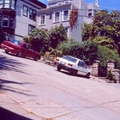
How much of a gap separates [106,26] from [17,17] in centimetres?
1525

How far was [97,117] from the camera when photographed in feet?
27.1

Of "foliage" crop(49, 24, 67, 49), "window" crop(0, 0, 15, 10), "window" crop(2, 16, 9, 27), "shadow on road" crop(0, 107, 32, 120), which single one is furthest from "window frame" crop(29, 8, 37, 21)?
"shadow on road" crop(0, 107, 32, 120)

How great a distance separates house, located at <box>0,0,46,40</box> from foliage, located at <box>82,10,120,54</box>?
11.5 m

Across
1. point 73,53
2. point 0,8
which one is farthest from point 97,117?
point 0,8

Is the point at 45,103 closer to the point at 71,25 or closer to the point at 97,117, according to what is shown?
the point at 97,117

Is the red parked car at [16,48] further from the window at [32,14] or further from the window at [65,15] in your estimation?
the window at [32,14]

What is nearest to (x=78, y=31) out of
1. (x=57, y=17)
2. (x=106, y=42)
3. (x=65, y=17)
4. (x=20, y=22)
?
(x=65, y=17)

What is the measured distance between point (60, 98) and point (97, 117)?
2198 mm

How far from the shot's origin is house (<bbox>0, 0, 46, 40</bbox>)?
3934cm

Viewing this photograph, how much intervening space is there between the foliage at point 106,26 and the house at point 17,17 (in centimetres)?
1146

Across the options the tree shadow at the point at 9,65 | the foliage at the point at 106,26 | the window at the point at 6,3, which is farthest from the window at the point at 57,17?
the tree shadow at the point at 9,65

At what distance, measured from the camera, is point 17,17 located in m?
40.4

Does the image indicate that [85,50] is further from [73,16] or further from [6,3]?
[6,3]

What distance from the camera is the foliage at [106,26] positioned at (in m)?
34.5
